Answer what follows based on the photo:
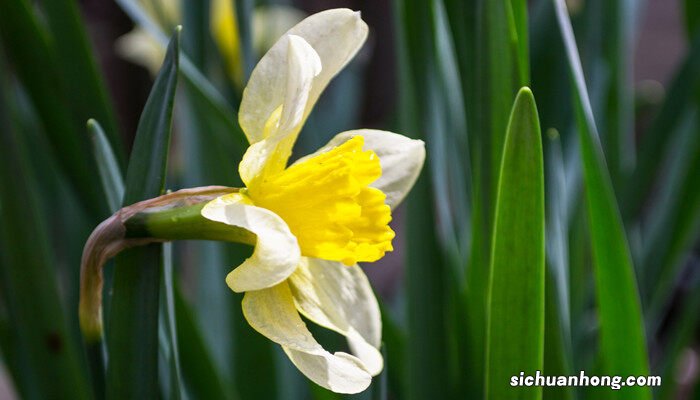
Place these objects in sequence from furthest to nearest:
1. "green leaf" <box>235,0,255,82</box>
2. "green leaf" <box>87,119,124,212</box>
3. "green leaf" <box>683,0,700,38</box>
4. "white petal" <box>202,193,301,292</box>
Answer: "green leaf" <box>683,0,700,38</box> → "green leaf" <box>235,0,255,82</box> → "green leaf" <box>87,119,124,212</box> → "white petal" <box>202,193,301,292</box>

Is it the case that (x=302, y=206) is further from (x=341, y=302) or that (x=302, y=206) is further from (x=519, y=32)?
(x=519, y=32)

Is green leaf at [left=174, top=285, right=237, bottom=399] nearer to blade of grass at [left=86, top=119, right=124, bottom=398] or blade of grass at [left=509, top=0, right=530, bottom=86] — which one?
blade of grass at [left=86, top=119, right=124, bottom=398]

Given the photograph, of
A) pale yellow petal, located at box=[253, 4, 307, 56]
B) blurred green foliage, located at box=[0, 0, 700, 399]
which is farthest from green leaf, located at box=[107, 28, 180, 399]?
pale yellow petal, located at box=[253, 4, 307, 56]

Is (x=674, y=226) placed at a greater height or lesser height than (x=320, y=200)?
lesser

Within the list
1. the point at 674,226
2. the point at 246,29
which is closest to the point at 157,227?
the point at 246,29

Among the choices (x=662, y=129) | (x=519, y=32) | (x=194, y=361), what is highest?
(x=519, y=32)

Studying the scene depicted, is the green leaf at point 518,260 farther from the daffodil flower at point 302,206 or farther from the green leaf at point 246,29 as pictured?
the green leaf at point 246,29
